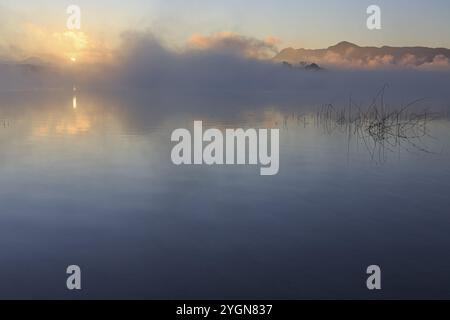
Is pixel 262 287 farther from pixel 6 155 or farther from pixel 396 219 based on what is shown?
pixel 6 155

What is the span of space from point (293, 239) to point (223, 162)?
32.2ft

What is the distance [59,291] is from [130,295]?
135cm

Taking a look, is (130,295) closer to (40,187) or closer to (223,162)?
(40,187)

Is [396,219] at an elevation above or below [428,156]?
below

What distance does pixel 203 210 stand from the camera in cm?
1348

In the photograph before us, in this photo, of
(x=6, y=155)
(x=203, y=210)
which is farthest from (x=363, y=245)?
(x=6, y=155)

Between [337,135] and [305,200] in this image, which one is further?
[337,135]

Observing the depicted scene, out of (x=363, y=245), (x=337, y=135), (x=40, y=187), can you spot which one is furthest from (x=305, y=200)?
(x=337, y=135)

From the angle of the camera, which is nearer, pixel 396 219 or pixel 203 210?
pixel 396 219
